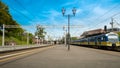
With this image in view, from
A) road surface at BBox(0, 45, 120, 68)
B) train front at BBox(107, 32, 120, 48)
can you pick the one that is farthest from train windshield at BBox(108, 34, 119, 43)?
→ road surface at BBox(0, 45, 120, 68)

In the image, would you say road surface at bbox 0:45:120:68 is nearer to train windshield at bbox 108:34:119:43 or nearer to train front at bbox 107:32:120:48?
train front at bbox 107:32:120:48

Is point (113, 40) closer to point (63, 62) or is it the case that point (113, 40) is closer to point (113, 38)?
point (113, 38)

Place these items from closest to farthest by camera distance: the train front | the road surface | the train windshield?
the road surface < the train front < the train windshield

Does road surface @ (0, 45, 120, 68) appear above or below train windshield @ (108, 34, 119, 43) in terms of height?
below

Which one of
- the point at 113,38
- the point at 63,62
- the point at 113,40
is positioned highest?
the point at 113,38

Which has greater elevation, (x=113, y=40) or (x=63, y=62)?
(x=113, y=40)

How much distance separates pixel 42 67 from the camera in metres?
9.20

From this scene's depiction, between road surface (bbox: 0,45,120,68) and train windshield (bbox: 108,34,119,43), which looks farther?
train windshield (bbox: 108,34,119,43)

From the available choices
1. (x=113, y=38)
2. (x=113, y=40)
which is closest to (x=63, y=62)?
(x=113, y=40)

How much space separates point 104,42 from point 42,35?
83092 millimetres

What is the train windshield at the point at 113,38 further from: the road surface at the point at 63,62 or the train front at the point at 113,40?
the road surface at the point at 63,62

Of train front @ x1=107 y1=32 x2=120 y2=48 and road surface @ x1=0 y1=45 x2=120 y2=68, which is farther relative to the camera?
train front @ x1=107 y1=32 x2=120 y2=48

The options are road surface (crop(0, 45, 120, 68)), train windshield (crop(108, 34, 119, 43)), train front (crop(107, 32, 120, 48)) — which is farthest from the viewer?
train windshield (crop(108, 34, 119, 43))

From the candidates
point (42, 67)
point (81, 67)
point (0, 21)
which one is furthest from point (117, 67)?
point (0, 21)
